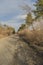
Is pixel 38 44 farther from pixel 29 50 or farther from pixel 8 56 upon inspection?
pixel 8 56

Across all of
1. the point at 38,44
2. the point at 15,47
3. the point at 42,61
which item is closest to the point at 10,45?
the point at 15,47

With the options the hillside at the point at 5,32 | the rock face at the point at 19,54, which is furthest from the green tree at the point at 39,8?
the rock face at the point at 19,54

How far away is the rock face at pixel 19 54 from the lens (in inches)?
555

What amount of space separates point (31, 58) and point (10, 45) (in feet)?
12.3

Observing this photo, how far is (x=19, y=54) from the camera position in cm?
1589

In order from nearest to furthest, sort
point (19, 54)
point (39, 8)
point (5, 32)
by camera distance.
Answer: point (19, 54) → point (39, 8) → point (5, 32)

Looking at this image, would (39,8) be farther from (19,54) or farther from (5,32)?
(19,54)

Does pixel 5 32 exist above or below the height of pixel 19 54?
above

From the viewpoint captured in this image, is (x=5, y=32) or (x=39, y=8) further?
(x=5, y=32)

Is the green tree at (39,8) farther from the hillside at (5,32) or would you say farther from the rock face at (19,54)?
the rock face at (19,54)

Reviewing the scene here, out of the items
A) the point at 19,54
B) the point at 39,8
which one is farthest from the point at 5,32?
the point at 19,54

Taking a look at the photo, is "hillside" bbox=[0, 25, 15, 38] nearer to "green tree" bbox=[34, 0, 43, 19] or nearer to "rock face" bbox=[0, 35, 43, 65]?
"green tree" bbox=[34, 0, 43, 19]

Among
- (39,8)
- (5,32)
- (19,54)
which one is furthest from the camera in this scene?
(5,32)

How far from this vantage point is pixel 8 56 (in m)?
15.4
